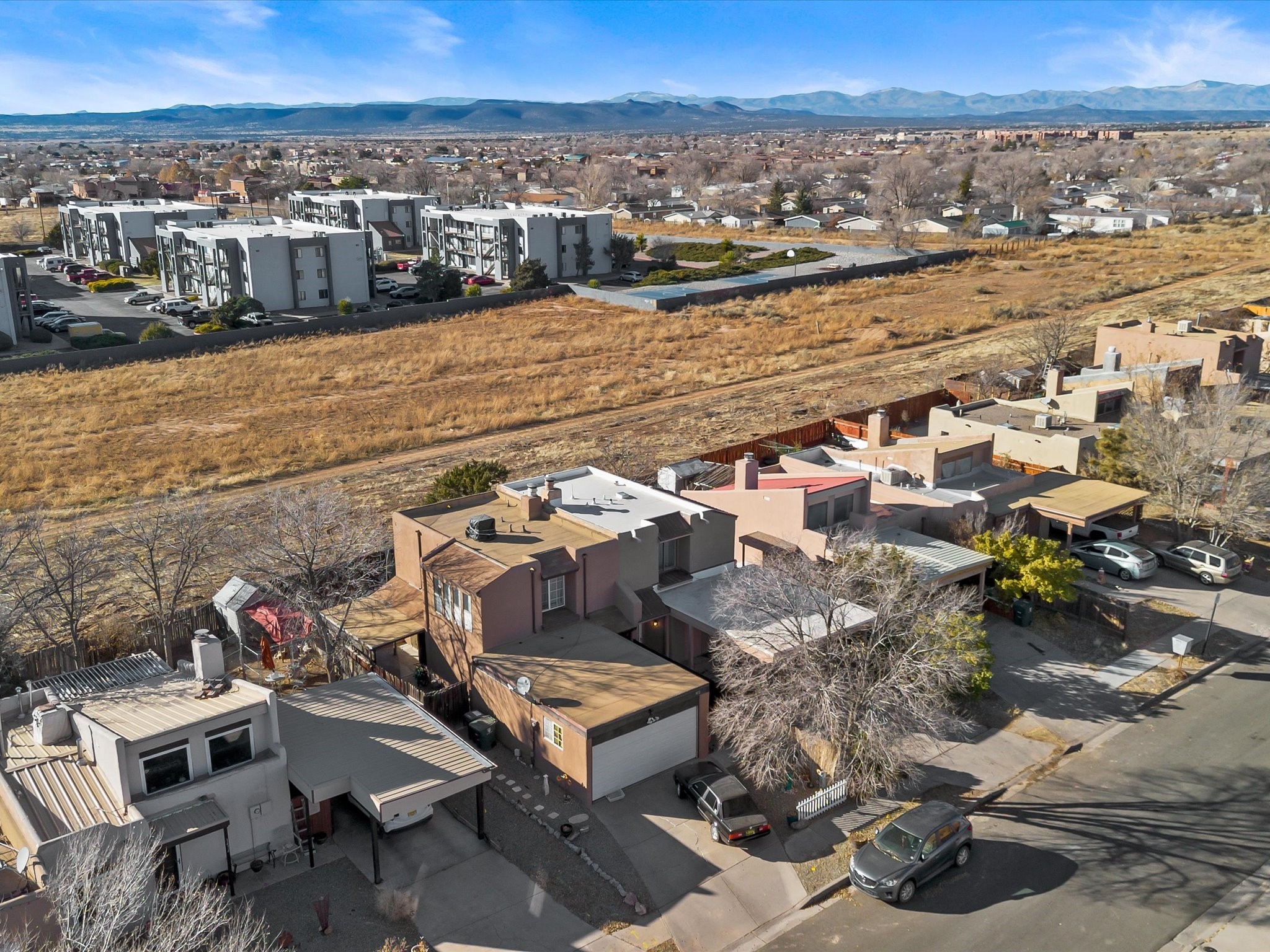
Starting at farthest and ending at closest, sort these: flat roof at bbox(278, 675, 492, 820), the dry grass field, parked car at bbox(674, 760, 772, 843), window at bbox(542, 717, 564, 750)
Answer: the dry grass field
window at bbox(542, 717, 564, 750)
parked car at bbox(674, 760, 772, 843)
flat roof at bbox(278, 675, 492, 820)

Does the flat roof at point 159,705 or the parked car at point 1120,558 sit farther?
the parked car at point 1120,558

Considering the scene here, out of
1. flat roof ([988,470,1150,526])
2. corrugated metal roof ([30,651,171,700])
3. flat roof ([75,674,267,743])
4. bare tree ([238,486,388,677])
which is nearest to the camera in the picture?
flat roof ([75,674,267,743])

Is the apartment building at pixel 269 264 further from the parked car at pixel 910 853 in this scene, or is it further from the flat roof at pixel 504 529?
the parked car at pixel 910 853

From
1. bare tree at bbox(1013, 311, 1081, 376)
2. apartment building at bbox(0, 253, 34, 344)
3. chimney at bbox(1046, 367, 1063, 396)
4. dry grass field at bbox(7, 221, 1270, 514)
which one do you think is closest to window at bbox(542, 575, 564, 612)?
dry grass field at bbox(7, 221, 1270, 514)

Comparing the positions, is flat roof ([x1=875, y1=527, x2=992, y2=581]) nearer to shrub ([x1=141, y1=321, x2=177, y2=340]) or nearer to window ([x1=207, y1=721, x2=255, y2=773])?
window ([x1=207, y1=721, x2=255, y2=773])

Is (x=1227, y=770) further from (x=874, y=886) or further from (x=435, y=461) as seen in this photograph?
(x=435, y=461)

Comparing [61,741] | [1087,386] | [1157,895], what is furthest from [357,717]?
[1087,386]

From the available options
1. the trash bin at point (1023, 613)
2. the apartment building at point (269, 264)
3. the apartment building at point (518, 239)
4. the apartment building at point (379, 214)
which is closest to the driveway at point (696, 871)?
the trash bin at point (1023, 613)
